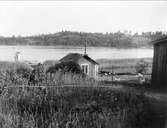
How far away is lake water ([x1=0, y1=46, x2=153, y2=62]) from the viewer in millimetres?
2168

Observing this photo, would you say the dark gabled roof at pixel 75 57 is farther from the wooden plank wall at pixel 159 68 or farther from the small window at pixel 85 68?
the wooden plank wall at pixel 159 68

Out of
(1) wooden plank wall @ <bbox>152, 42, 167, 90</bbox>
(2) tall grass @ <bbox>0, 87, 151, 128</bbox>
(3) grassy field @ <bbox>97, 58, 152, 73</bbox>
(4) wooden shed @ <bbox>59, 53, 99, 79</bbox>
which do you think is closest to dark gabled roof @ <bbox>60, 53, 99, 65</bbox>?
(4) wooden shed @ <bbox>59, 53, 99, 79</bbox>

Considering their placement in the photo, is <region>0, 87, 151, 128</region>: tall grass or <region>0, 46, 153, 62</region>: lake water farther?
<region>0, 46, 153, 62</region>: lake water

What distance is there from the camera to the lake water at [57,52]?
2.17 m

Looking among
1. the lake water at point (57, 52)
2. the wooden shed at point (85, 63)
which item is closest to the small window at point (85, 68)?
the wooden shed at point (85, 63)

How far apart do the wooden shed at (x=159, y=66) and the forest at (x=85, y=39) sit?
0.14 m

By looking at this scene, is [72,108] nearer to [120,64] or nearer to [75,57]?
[75,57]

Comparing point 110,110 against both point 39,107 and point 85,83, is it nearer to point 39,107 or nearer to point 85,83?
point 85,83

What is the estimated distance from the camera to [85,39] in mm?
2170

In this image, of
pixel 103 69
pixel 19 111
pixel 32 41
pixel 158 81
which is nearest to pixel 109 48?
pixel 103 69

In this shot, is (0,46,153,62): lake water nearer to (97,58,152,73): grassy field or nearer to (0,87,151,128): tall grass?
(97,58,152,73): grassy field

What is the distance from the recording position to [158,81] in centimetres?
204

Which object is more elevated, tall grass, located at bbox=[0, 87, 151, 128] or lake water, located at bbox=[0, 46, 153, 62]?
lake water, located at bbox=[0, 46, 153, 62]

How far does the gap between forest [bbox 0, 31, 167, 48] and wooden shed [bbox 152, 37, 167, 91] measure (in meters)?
0.14
